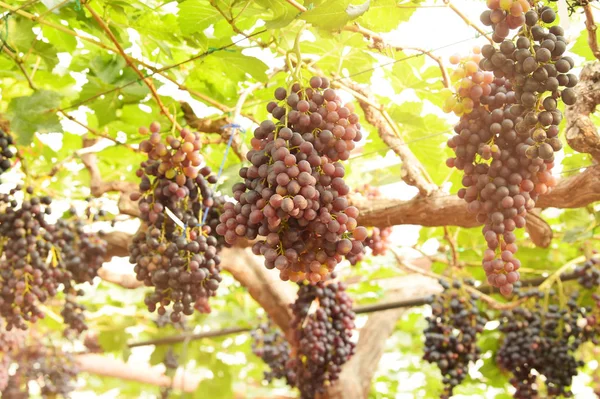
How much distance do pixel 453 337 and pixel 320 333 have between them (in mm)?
671

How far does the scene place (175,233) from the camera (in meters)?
1.96

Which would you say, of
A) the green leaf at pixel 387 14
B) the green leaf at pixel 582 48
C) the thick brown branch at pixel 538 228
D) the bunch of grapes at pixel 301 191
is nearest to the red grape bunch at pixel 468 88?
the bunch of grapes at pixel 301 191

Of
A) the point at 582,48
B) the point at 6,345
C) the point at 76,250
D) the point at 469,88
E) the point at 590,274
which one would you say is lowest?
the point at 6,345

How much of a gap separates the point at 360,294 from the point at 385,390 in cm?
113

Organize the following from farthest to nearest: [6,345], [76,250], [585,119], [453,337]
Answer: [6,345], [453,337], [76,250], [585,119]

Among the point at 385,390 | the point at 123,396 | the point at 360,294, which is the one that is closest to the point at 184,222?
the point at 360,294

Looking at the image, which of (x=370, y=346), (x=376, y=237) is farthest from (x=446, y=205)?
(x=370, y=346)

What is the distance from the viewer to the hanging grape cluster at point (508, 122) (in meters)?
1.29

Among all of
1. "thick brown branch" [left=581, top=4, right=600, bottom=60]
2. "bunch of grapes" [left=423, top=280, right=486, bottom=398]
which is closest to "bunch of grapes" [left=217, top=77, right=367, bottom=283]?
"thick brown branch" [left=581, top=4, right=600, bottom=60]

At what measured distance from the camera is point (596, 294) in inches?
124

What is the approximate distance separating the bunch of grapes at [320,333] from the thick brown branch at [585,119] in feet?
4.82

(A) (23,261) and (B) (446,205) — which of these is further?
(A) (23,261)

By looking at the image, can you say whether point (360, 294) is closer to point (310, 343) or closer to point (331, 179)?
point (310, 343)

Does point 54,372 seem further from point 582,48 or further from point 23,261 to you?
point 582,48
